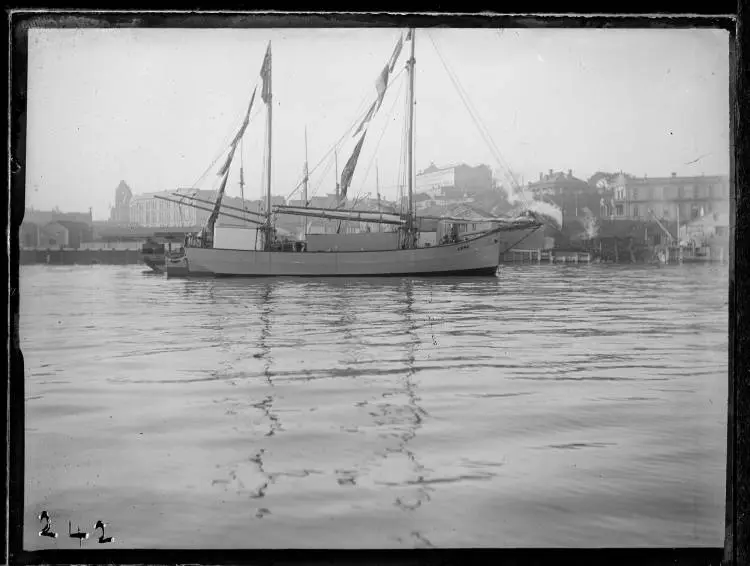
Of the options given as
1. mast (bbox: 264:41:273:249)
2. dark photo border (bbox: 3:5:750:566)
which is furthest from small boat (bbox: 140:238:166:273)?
dark photo border (bbox: 3:5:750:566)

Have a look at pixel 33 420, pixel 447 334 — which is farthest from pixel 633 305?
pixel 33 420

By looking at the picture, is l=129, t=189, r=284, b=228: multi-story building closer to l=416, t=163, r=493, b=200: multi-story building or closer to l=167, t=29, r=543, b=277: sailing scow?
l=167, t=29, r=543, b=277: sailing scow

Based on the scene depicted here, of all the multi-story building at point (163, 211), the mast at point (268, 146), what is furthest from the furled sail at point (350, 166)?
the multi-story building at point (163, 211)

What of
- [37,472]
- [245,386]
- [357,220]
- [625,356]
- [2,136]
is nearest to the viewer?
[2,136]

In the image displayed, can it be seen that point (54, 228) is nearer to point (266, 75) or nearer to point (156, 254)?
point (156, 254)

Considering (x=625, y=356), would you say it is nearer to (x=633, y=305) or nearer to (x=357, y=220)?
(x=633, y=305)

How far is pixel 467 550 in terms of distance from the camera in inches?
83.4

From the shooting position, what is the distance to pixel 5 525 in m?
2.10

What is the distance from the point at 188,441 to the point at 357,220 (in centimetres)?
112

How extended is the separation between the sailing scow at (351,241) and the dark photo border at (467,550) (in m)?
0.50

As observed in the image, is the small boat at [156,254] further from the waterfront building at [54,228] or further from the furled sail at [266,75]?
the furled sail at [266,75]

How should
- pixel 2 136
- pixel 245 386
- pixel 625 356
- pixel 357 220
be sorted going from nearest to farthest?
1. pixel 2 136
2. pixel 245 386
3. pixel 625 356
4. pixel 357 220

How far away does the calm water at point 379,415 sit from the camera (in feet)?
7.14

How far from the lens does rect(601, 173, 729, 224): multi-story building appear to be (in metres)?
2.43
